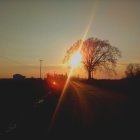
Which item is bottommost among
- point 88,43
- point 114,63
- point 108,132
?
point 108,132

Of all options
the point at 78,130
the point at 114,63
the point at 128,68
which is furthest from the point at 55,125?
the point at 128,68

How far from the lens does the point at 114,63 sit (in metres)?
70.3

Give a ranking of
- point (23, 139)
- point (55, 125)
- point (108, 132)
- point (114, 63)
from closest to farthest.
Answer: point (23, 139) < point (108, 132) < point (55, 125) < point (114, 63)

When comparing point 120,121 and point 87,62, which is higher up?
point 87,62

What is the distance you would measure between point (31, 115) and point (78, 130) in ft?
10.5

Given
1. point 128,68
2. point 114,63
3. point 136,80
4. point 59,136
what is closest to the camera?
point 59,136

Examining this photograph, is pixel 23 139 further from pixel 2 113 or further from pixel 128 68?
pixel 128 68

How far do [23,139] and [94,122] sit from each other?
3697mm

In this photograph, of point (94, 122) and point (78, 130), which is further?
point (94, 122)

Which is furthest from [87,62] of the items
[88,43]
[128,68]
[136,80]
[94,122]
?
[94,122]

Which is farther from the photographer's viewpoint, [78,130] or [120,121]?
[120,121]

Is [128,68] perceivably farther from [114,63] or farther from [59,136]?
[59,136]

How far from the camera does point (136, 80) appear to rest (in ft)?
137

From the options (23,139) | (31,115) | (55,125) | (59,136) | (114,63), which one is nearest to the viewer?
(23,139)
